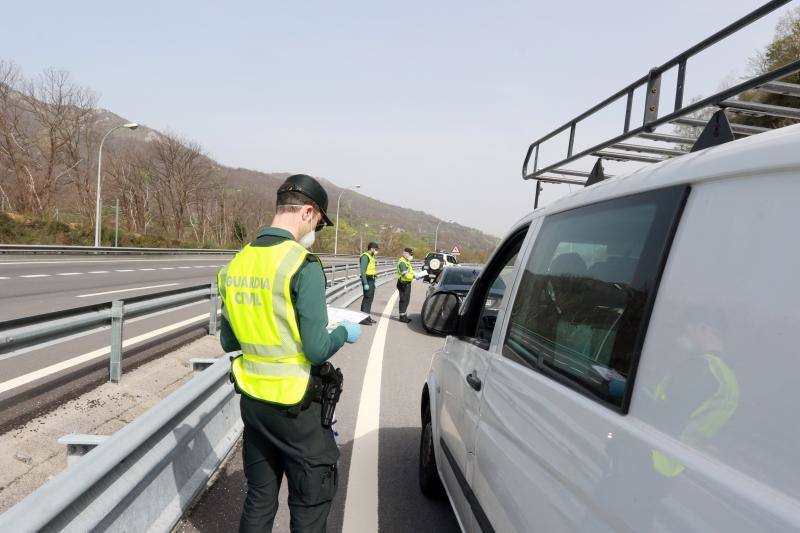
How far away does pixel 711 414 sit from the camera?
1.07 meters

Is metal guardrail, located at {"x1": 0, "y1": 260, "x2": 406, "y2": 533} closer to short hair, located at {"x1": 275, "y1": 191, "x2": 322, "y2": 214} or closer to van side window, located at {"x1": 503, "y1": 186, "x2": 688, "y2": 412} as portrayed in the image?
short hair, located at {"x1": 275, "y1": 191, "x2": 322, "y2": 214}

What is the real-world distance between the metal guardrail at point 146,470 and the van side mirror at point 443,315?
1499 millimetres

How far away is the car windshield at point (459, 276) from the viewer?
1207 centimetres

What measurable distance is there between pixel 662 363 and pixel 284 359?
1526 mm

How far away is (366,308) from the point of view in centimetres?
1316

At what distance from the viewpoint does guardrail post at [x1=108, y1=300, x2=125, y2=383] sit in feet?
15.8

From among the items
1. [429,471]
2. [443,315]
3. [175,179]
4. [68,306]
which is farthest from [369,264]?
[175,179]

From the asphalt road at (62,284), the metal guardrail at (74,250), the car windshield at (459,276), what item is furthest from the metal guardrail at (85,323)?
the metal guardrail at (74,250)

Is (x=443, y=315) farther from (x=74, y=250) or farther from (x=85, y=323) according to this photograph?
(x=74, y=250)

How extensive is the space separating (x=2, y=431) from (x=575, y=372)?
428 cm

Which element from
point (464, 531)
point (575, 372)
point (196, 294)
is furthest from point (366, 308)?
point (575, 372)

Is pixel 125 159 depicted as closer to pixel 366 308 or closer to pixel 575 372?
pixel 366 308

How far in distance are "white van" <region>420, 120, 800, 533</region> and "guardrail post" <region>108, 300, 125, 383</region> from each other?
13.3 feet

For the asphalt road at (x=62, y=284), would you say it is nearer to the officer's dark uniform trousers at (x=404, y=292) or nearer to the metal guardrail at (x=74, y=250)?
the metal guardrail at (x=74, y=250)
